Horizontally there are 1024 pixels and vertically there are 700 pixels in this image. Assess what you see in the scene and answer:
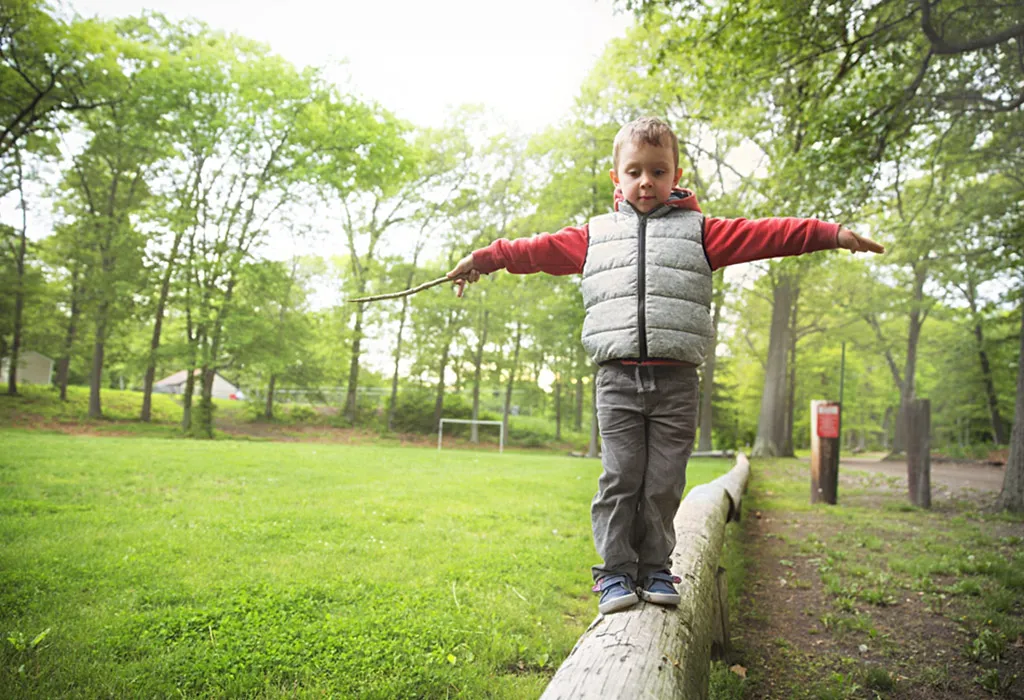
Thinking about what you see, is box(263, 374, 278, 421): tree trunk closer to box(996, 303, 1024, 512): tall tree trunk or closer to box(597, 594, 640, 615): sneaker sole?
box(996, 303, 1024, 512): tall tree trunk

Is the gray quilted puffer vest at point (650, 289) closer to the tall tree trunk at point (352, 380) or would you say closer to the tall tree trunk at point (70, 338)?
the tall tree trunk at point (70, 338)

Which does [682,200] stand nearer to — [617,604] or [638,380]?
[638,380]

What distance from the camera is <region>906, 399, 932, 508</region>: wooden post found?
799 cm

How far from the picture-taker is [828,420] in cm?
873

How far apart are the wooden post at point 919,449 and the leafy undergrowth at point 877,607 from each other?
0.67 meters

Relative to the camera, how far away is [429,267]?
26.5m

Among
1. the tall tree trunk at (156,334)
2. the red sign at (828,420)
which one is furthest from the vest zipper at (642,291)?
the tall tree trunk at (156,334)

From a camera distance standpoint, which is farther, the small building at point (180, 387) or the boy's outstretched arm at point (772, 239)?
the small building at point (180, 387)

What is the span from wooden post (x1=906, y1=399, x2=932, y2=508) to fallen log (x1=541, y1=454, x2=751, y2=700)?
20.5 ft

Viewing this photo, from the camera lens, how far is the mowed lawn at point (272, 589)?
247 cm

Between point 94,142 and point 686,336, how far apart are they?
13975 mm

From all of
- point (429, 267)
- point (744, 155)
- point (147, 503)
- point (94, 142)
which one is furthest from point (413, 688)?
point (429, 267)

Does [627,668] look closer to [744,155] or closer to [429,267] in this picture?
[744,155]

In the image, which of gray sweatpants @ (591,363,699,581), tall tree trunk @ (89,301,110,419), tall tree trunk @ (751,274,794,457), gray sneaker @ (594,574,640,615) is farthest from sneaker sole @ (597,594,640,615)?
tall tree trunk @ (89,301,110,419)
